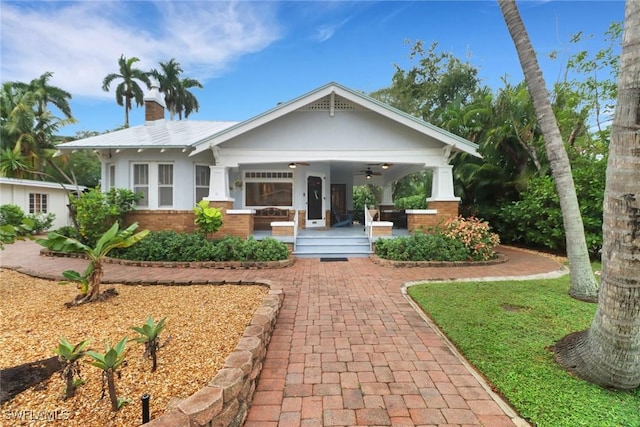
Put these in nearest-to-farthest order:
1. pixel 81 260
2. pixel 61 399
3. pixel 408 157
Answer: pixel 61 399 < pixel 81 260 < pixel 408 157

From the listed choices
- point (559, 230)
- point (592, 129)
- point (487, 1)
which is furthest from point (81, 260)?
point (592, 129)

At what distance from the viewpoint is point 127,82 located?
29.3 meters

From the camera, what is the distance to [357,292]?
19.8ft

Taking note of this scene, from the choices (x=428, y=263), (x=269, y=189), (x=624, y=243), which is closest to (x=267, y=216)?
(x=269, y=189)

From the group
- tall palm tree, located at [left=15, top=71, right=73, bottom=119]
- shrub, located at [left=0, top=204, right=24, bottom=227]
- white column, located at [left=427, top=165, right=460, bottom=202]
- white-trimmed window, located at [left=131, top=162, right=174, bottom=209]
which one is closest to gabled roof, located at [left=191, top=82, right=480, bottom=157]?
white column, located at [left=427, top=165, right=460, bottom=202]

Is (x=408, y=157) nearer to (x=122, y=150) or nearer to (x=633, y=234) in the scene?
(x=633, y=234)

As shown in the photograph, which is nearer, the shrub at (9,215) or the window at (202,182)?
the window at (202,182)

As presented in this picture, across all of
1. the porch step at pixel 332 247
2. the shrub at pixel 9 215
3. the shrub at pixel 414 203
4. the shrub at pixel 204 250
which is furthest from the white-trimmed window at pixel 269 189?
the shrub at pixel 9 215

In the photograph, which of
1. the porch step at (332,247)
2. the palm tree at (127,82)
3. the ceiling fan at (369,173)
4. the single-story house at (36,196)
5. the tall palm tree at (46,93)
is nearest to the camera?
the porch step at (332,247)

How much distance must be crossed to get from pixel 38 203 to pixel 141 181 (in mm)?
14341

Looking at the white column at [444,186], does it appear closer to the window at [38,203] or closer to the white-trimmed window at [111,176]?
the white-trimmed window at [111,176]

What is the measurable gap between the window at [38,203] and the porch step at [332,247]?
772 inches

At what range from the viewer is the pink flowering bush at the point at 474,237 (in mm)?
8594

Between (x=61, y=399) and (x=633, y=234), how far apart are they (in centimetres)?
513
